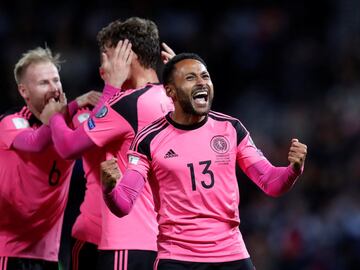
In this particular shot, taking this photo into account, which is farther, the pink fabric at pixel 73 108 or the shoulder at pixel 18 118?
the shoulder at pixel 18 118

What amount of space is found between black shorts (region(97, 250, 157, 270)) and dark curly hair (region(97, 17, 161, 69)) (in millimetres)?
1116

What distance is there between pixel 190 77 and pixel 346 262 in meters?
5.67

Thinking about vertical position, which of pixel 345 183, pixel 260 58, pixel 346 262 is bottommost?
pixel 346 262

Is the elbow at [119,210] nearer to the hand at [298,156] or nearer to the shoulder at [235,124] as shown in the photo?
the shoulder at [235,124]

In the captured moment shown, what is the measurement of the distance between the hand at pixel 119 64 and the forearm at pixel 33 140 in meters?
0.56

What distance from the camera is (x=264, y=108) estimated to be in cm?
1245

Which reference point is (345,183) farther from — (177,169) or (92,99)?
(177,169)

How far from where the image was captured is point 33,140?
5.89m

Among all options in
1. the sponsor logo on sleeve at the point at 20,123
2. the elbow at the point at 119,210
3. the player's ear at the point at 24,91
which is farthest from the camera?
the player's ear at the point at 24,91

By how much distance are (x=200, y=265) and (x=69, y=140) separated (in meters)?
1.17

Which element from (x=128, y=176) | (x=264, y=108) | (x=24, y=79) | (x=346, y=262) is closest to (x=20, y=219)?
(x=24, y=79)

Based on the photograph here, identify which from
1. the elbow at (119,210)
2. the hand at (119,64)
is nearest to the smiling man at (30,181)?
the hand at (119,64)

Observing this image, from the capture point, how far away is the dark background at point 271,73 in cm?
1064

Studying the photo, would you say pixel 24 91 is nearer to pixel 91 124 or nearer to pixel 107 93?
pixel 107 93
